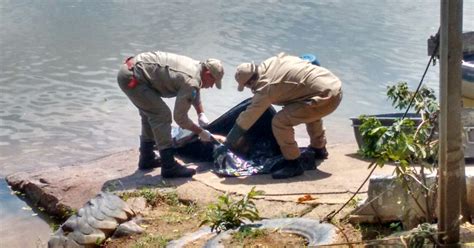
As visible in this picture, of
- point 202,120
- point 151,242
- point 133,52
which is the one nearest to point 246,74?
point 202,120

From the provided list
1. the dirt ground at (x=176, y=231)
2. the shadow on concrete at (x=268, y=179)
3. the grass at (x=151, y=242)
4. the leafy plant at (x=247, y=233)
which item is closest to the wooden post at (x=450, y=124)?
the dirt ground at (x=176, y=231)

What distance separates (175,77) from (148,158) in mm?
1014

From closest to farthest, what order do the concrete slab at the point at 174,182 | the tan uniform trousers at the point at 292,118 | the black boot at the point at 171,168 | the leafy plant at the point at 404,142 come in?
the leafy plant at the point at 404,142 < the concrete slab at the point at 174,182 < the tan uniform trousers at the point at 292,118 < the black boot at the point at 171,168

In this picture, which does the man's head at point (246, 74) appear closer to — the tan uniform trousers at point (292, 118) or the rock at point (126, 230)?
the tan uniform trousers at point (292, 118)

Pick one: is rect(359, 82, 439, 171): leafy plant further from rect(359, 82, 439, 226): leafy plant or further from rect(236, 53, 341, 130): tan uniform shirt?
rect(236, 53, 341, 130): tan uniform shirt

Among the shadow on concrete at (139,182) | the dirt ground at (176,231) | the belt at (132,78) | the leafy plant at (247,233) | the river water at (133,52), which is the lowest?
the river water at (133,52)

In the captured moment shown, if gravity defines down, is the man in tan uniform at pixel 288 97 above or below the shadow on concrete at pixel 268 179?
above

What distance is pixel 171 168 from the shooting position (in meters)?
7.41

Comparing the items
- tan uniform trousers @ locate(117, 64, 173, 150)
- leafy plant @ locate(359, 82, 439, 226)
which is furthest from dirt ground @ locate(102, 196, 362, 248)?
tan uniform trousers @ locate(117, 64, 173, 150)

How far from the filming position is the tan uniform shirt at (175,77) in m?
7.26

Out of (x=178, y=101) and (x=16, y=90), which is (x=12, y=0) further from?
(x=178, y=101)

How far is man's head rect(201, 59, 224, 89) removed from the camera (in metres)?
7.30

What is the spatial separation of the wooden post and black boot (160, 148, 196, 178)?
363 cm

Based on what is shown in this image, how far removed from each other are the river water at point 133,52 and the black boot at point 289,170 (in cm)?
173
